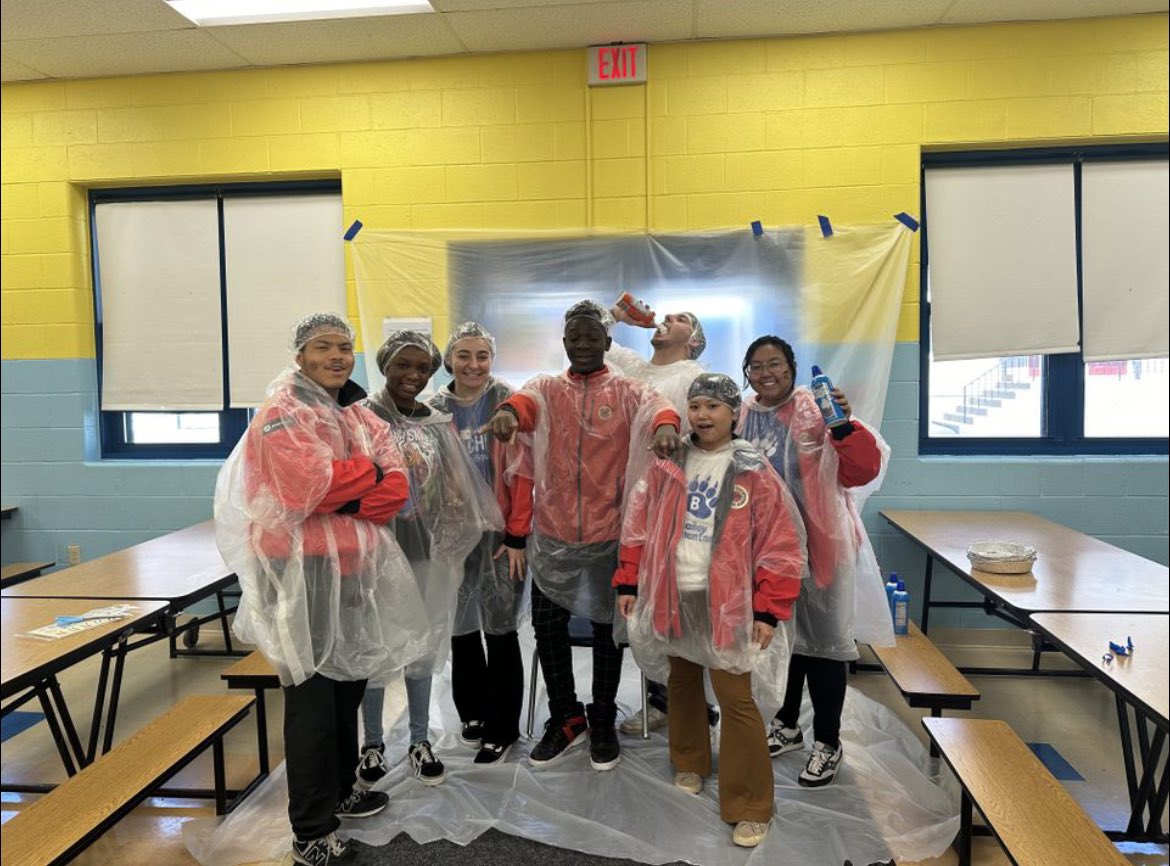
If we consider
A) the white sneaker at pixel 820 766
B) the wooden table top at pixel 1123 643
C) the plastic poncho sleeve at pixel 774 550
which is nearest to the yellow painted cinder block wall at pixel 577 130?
the wooden table top at pixel 1123 643

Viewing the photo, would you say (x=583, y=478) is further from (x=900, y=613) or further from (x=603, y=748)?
(x=900, y=613)

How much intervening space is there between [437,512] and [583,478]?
44 cm

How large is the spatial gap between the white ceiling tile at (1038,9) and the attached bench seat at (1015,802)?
2.94m

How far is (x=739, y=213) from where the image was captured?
3.36 metres

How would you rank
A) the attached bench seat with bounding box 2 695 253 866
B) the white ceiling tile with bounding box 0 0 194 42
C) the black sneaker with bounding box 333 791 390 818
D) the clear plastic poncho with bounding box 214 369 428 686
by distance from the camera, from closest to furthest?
the attached bench seat with bounding box 2 695 253 866
the clear plastic poncho with bounding box 214 369 428 686
the black sneaker with bounding box 333 791 390 818
the white ceiling tile with bounding box 0 0 194 42

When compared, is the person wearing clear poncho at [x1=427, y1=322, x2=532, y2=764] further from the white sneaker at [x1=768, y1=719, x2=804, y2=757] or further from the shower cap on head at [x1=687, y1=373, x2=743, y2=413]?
the white sneaker at [x1=768, y1=719, x2=804, y2=757]

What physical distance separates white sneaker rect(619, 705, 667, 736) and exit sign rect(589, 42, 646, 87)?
9.07 ft

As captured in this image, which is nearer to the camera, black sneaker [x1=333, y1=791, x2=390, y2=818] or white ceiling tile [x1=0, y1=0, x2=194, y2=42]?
black sneaker [x1=333, y1=791, x2=390, y2=818]

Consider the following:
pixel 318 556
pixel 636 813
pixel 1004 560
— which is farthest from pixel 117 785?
pixel 1004 560

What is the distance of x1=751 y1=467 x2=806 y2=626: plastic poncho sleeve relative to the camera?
1775 millimetres

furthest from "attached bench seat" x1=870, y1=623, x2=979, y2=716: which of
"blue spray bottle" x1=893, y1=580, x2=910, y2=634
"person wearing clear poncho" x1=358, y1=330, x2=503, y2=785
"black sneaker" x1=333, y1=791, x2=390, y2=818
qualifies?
"black sneaker" x1=333, y1=791, x2=390, y2=818

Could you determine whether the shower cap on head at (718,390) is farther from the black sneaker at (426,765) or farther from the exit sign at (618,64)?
the exit sign at (618,64)

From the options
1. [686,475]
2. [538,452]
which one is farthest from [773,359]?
[538,452]

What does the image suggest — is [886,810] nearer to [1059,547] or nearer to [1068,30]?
[1059,547]
